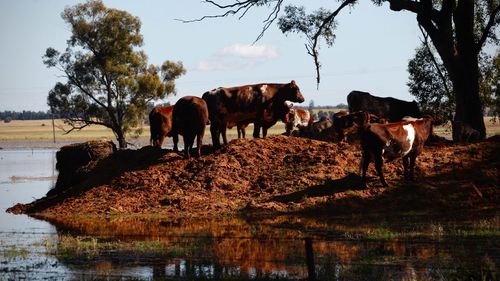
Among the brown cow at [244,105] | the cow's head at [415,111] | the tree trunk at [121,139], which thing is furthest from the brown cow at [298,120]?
the tree trunk at [121,139]

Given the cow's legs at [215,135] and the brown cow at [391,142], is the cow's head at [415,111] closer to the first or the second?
the brown cow at [391,142]

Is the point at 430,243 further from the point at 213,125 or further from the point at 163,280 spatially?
the point at 213,125

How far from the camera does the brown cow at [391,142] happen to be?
22.9 metres

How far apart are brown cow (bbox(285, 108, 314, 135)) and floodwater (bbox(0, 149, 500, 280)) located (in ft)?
33.3

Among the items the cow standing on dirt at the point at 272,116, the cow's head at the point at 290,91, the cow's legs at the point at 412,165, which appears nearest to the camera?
the cow's legs at the point at 412,165

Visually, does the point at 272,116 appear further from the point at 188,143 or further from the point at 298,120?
the point at 298,120

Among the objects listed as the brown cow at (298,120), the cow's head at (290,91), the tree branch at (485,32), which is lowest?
the brown cow at (298,120)

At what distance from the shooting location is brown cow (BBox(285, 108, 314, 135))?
32.0m

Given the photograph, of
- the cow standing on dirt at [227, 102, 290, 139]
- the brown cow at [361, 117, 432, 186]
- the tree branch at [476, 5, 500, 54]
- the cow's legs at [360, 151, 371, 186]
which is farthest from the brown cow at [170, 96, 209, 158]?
the tree branch at [476, 5, 500, 54]

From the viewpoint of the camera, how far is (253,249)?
1728 cm

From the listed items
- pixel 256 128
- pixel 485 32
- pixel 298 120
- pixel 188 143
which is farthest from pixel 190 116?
pixel 485 32

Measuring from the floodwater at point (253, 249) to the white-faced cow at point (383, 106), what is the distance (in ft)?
33.5

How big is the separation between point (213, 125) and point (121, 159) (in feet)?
11.4

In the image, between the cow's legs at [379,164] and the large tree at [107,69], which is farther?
the large tree at [107,69]
